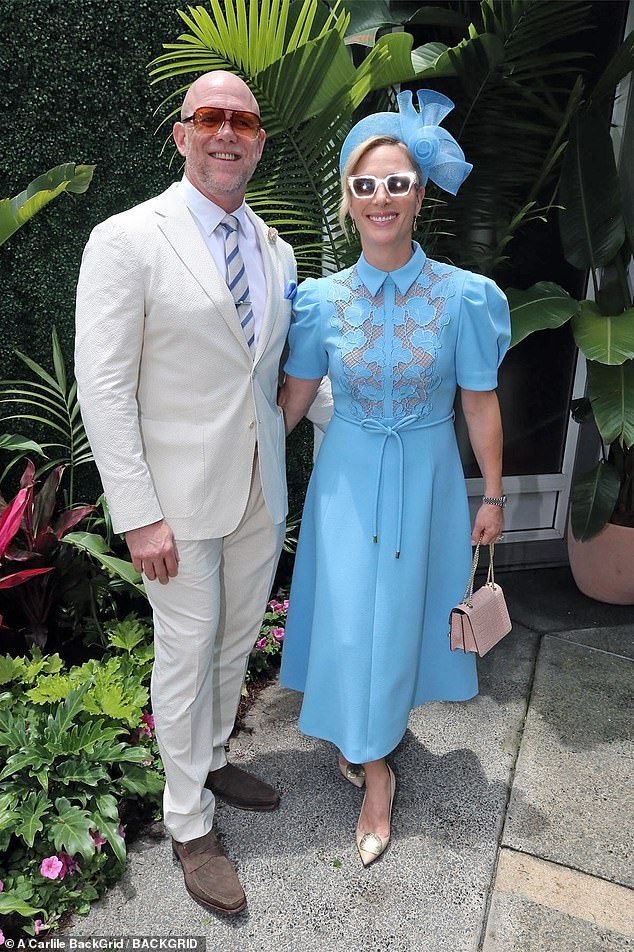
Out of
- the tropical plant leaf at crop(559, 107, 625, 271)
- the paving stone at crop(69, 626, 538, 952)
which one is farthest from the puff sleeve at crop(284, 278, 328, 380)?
the tropical plant leaf at crop(559, 107, 625, 271)

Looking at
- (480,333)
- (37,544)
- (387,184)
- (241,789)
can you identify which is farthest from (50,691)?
(387,184)

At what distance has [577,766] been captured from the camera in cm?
272

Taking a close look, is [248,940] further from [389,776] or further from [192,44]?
[192,44]

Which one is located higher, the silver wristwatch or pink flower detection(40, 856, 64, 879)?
the silver wristwatch

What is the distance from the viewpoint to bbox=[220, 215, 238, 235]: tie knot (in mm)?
1923

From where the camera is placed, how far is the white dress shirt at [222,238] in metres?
1.88

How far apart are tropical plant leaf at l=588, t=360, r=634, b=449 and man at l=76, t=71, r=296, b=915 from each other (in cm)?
160

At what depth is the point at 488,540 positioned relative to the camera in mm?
2268

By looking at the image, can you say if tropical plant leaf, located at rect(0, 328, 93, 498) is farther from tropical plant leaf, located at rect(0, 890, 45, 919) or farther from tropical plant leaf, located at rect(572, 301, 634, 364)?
tropical plant leaf, located at rect(572, 301, 634, 364)

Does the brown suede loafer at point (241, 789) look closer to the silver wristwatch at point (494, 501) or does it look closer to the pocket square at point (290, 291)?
the silver wristwatch at point (494, 501)

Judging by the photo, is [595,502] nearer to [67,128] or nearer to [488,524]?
[488,524]

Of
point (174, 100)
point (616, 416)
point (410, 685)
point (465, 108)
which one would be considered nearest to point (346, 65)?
point (465, 108)

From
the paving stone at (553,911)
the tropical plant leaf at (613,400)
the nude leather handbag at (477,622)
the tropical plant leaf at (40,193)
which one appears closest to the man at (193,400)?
the nude leather handbag at (477,622)

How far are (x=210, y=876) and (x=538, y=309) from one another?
244 cm
